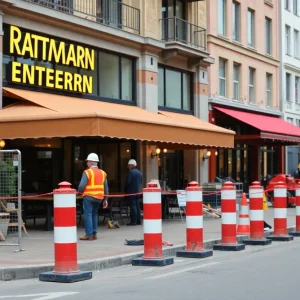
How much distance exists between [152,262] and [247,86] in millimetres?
24394

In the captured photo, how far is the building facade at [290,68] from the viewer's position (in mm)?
39406

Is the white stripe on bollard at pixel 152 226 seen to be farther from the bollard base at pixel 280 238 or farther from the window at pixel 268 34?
the window at pixel 268 34

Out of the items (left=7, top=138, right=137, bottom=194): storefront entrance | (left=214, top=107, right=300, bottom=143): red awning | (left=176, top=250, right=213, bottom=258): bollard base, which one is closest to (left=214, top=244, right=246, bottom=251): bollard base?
(left=176, top=250, right=213, bottom=258): bollard base

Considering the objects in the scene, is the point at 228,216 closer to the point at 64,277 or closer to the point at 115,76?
the point at 64,277

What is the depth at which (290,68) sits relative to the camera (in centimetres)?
4038

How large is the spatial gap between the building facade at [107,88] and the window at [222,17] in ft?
9.69

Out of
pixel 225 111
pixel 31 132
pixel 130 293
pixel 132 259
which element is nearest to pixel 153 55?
pixel 225 111

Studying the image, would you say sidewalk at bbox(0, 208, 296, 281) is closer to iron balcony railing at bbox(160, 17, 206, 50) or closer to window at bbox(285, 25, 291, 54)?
iron balcony railing at bbox(160, 17, 206, 50)

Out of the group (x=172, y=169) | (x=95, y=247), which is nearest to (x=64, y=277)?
(x=95, y=247)

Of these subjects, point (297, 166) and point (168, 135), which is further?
point (297, 166)

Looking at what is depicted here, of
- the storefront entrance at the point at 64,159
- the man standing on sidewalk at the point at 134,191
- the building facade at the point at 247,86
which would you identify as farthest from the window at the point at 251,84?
the man standing on sidewalk at the point at 134,191

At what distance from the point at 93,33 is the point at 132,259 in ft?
40.0

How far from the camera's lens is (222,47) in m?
32.2

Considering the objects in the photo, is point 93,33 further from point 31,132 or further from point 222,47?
point 222,47
